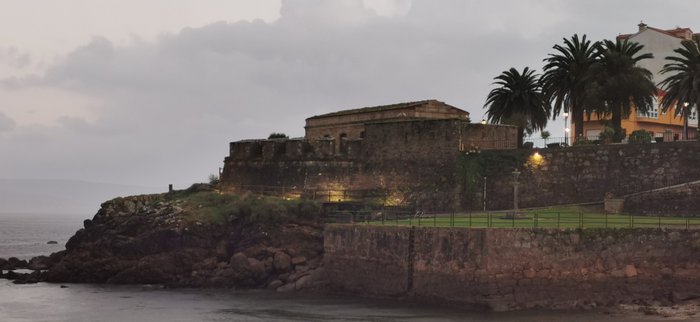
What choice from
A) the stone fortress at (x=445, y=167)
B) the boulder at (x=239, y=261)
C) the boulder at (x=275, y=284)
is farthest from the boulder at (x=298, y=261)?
the stone fortress at (x=445, y=167)

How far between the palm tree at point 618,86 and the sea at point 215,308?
22451mm

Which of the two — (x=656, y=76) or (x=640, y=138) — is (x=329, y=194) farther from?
(x=656, y=76)

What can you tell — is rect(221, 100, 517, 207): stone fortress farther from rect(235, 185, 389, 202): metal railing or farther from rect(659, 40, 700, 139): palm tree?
rect(659, 40, 700, 139): palm tree

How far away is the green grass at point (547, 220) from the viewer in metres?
35.7

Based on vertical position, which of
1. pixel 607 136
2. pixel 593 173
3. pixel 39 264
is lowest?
pixel 39 264

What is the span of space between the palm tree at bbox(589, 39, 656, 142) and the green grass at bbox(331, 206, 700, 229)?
966 centimetres

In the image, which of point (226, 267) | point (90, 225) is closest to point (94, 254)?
point (90, 225)

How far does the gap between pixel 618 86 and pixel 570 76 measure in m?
3.46

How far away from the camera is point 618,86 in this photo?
171 feet

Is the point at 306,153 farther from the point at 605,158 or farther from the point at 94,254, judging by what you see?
the point at 605,158

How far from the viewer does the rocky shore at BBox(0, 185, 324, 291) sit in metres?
44.0

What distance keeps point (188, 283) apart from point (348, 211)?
9.87m

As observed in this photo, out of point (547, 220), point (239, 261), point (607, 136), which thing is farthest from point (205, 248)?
point (607, 136)

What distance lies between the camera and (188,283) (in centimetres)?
4472
